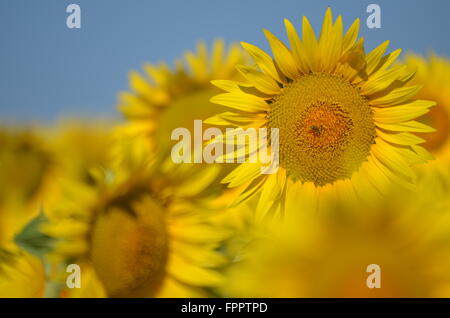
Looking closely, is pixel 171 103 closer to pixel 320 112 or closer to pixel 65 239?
pixel 320 112

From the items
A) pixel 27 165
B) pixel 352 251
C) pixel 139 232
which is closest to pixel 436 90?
pixel 139 232

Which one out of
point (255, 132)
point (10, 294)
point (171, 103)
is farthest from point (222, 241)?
point (171, 103)

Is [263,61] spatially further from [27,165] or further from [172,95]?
[27,165]

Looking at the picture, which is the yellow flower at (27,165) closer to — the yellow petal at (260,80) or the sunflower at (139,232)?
the sunflower at (139,232)

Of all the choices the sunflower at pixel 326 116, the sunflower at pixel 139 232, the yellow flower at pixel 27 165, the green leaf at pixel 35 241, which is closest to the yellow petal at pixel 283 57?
the sunflower at pixel 326 116

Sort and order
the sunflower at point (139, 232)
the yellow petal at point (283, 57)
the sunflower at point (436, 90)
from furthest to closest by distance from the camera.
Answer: the sunflower at point (436, 90), the yellow petal at point (283, 57), the sunflower at point (139, 232)

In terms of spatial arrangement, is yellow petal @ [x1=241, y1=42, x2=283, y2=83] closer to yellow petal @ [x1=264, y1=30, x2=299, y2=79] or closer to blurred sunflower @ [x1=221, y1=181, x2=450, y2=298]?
yellow petal @ [x1=264, y1=30, x2=299, y2=79]
